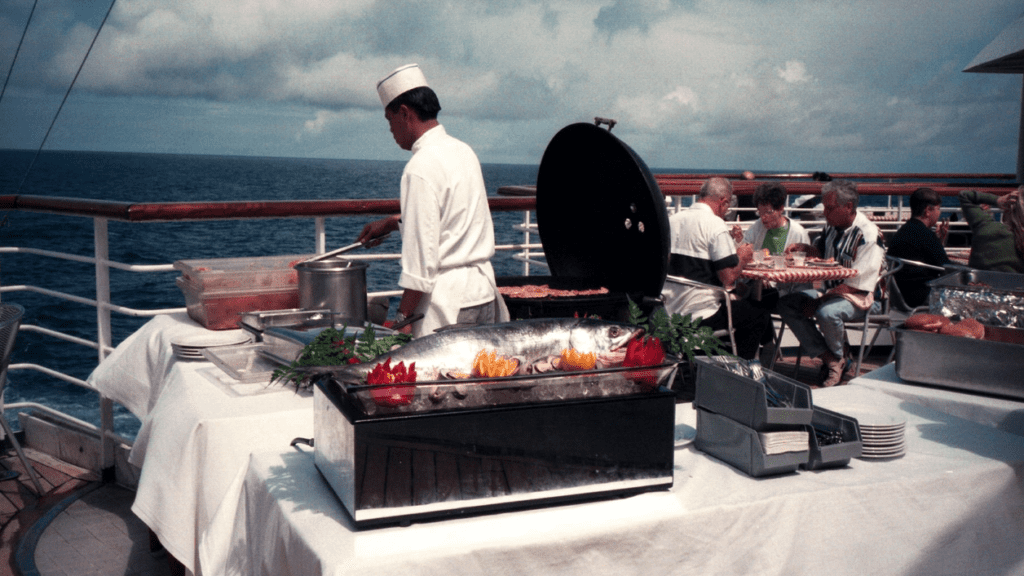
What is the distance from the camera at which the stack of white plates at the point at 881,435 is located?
1646mm

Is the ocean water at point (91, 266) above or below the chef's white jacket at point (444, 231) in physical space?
below

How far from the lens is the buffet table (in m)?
1.33

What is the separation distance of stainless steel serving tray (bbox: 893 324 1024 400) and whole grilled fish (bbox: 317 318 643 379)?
99 cm

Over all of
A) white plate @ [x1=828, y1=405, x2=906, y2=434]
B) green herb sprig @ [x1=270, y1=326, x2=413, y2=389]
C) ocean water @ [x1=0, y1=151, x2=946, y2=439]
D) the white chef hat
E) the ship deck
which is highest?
the white chef hat

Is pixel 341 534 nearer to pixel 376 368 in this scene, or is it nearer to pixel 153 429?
pixel 376 368

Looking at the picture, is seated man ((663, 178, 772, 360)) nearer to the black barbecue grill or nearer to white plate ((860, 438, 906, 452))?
the black barbecue grill

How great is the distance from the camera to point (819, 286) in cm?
700

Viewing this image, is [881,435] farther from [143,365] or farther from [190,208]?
[190,208]

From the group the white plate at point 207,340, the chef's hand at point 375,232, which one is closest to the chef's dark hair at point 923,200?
the chef's hand at point 375,232

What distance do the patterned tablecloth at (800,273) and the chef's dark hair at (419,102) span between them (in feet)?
9.80

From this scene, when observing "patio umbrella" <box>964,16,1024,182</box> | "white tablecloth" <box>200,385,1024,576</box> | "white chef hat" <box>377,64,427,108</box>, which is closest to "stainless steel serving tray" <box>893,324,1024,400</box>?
"white tablecloth" <box>200,385,1024,576</box>

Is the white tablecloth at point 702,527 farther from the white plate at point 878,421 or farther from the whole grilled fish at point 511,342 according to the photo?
the whole grilled fish at point 511,342

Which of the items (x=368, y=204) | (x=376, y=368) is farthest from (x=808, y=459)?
(x=368, y=204)

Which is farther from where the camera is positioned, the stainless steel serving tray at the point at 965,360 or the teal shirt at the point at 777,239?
the teal shirt at the point at 777,239
